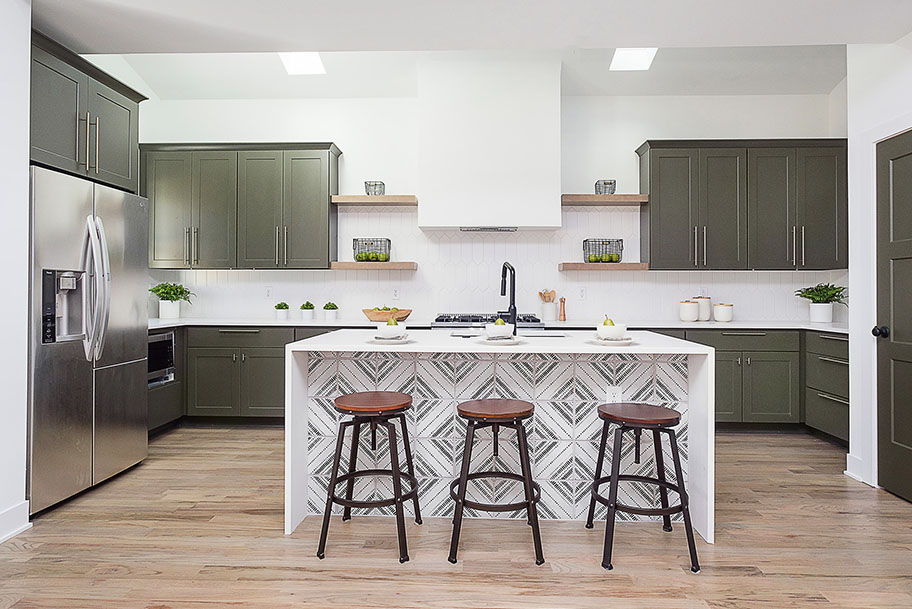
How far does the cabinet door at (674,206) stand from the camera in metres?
5.29

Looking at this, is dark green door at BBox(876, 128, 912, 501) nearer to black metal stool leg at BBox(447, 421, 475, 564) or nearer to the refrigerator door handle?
black metal stool leg at BBox(447, 421, 475, 564)

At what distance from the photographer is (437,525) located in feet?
9.93

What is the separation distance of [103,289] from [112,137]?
3.13ft

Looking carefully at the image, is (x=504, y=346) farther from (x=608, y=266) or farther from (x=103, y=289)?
(x=608, y=266)

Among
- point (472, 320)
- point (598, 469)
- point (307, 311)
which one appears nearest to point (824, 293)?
point (472, 320)

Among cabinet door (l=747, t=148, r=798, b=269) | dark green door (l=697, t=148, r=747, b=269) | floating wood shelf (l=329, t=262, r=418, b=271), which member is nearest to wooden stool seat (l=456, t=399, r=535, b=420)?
floating wood shelf (l=329, t=262, r=418, b=271)

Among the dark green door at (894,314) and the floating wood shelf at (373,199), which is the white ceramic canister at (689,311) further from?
the floating wood shelf at (373,199)

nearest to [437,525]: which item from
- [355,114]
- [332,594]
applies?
[332,594]

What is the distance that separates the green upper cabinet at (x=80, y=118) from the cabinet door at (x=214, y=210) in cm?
139

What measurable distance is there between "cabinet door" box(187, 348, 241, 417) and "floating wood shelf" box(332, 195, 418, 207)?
153cm

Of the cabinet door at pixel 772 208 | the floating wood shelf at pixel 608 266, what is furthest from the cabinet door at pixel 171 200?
the cabinet door at pixel 772 208

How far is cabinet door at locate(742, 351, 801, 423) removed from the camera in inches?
197

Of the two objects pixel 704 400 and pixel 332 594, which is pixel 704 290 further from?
pixel 332 594

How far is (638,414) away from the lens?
266 centimetres
